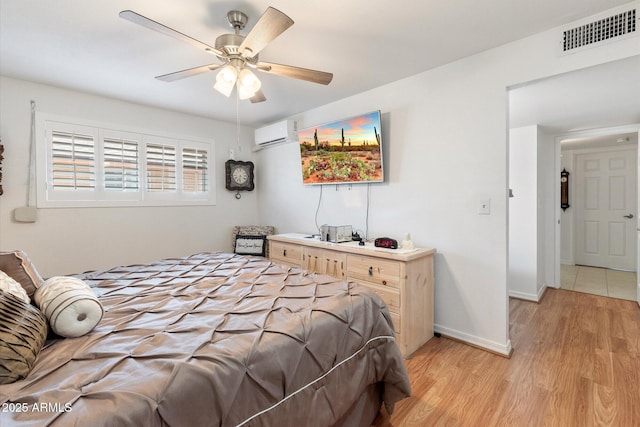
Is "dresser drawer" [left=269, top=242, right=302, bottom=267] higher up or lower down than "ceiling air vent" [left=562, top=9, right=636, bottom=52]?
lower down

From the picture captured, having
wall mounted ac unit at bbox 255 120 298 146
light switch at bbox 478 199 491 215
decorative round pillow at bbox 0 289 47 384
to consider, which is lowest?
decorative round pillow at bbox 0 289 47 384

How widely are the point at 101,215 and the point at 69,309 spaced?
2.45 metres

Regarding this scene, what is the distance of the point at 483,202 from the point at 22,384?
273cm

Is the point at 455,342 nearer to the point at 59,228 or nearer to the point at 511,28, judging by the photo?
the point at 511,28

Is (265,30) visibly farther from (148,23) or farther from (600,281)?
(600,281)

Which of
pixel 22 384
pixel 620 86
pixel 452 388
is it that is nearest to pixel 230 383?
pixel 22 384

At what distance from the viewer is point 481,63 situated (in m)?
2.37

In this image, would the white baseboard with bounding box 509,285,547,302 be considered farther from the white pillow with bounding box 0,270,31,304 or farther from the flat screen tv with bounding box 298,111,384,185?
the white pillow with bounding box 0,270,31,304

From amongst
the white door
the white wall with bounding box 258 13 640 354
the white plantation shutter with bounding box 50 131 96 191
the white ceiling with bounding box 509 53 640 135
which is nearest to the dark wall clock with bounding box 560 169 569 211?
the white door

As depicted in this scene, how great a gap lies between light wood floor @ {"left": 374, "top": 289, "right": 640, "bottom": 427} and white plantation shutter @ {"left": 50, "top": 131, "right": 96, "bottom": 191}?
346 centimetres

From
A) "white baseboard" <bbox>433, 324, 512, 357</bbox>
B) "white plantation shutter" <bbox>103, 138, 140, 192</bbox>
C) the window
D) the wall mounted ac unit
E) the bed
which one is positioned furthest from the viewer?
the wall mounted ac unit

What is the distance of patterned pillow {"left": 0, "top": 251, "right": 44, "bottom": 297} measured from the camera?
4.47ft

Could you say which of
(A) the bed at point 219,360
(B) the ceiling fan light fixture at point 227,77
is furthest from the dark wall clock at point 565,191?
(B) the ceiling fan light fixture at point 227,77

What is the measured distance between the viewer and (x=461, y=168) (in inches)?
99.2
